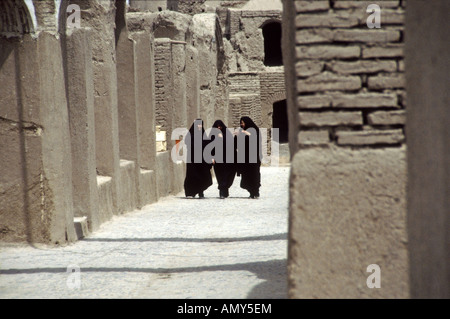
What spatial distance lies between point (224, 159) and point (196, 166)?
53cm

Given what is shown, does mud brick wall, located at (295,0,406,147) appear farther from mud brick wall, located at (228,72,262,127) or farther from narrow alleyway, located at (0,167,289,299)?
mud brick wall, located at (228,72,262,127)

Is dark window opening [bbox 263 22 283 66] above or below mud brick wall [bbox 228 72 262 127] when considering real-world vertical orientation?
above

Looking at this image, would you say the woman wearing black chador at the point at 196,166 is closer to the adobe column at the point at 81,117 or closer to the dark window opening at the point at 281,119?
the adobe column at the point at 81,117

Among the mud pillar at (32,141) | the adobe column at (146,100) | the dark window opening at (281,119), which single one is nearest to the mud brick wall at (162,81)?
the adobe column at (146,100)

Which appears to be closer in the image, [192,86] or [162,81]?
[162,81]

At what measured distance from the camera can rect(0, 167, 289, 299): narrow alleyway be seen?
16.5ft

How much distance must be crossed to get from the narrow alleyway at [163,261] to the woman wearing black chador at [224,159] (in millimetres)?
2984

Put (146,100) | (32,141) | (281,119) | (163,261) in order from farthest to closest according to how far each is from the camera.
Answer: (281,119) → (146,100) → (32,141) → (163,261)

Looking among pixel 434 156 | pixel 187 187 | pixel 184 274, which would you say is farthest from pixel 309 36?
pixel 187 187

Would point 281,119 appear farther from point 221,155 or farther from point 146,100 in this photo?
point 146,100

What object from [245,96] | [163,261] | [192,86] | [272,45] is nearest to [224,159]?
[192,86]

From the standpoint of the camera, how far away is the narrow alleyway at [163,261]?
5.04 m

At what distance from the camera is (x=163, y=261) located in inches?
251

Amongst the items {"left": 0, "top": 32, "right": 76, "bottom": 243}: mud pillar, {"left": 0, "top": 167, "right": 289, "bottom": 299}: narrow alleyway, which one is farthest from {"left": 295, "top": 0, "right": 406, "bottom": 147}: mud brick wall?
{"left": 0, "top": 32, "right": 76, "bottom": 243}: mud pillar
